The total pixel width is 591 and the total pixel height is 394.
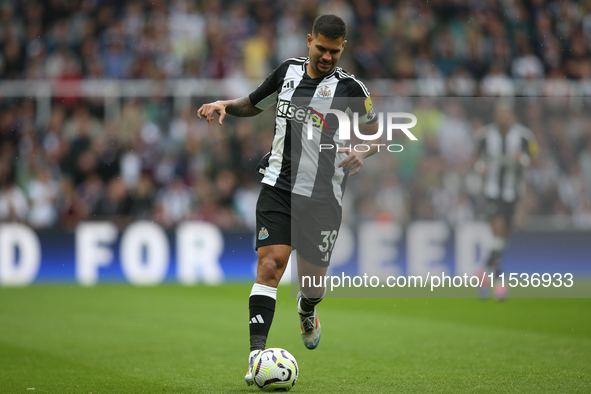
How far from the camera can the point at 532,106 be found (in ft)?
41.1

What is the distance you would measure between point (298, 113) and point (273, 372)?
168 centimetres

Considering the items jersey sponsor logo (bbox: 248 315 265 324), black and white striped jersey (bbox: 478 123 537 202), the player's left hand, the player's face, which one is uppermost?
black and white striped jersey (bbox: 478 123 537 202)

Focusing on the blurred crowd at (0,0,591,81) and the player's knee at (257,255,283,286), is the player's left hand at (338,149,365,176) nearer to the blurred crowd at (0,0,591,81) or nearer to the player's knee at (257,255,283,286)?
the player's knee at (257,255,283,286)

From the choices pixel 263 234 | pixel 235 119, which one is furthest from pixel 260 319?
pixel 235 119

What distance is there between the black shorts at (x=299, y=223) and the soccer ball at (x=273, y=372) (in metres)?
0.74

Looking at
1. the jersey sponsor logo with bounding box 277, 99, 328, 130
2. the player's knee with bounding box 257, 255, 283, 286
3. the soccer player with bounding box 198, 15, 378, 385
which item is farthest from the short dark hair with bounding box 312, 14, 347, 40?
the player's knee with bounding box 257, 255, 283, 286

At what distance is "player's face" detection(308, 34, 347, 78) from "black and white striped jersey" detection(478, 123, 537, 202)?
19.1 feet

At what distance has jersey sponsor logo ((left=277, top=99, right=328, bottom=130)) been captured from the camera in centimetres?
486

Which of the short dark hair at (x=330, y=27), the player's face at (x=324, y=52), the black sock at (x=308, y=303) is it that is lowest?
the black sock at (x=308, y=303)

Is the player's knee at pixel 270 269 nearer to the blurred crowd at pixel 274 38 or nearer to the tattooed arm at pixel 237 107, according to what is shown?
the tattooed arm at pixel 237 107

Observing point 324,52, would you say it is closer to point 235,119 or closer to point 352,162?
point 352,162

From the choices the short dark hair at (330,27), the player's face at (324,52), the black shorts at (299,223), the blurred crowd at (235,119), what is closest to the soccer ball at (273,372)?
the black shorts at (299,223)

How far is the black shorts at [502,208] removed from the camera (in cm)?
1013

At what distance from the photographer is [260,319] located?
4500 mm
